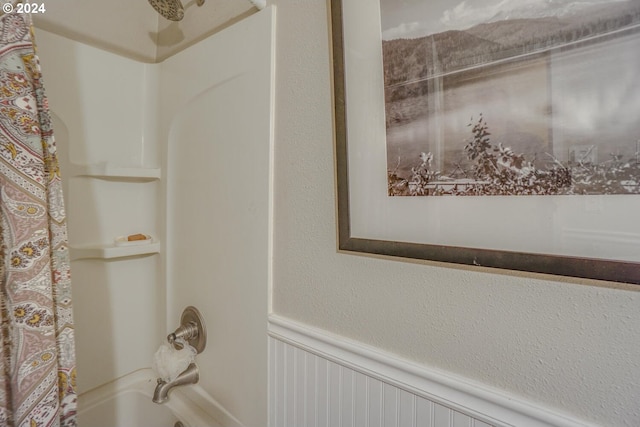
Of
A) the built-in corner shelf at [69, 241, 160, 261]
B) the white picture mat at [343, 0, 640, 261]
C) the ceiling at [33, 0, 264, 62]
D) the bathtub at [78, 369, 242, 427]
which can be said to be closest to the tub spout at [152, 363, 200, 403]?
the bathtub at [78, 369, 242, 427]

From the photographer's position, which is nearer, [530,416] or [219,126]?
[530,416]

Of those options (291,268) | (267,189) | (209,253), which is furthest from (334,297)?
(209,253)

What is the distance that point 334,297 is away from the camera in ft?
2.57

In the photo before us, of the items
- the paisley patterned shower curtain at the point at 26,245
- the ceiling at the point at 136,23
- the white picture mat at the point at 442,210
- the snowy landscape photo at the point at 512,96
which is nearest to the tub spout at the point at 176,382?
the paisley patterned shower curtain at the point at 26,245

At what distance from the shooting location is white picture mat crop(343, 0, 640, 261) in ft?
1.51

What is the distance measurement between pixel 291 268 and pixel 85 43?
1.18 m

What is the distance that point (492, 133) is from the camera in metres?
0.54

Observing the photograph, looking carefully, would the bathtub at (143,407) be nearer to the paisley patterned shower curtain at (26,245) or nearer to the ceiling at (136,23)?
the paisley patterned shower curtain at (26,245)

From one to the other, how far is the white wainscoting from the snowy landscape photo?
1.22 ft

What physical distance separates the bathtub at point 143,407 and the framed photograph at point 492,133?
2.89ft

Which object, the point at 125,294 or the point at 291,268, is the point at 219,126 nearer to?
the point at 291,268

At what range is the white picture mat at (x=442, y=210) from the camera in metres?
0.46

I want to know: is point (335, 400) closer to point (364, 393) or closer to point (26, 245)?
point (364, 393)

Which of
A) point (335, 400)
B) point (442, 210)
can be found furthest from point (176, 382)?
point (442, 210)
